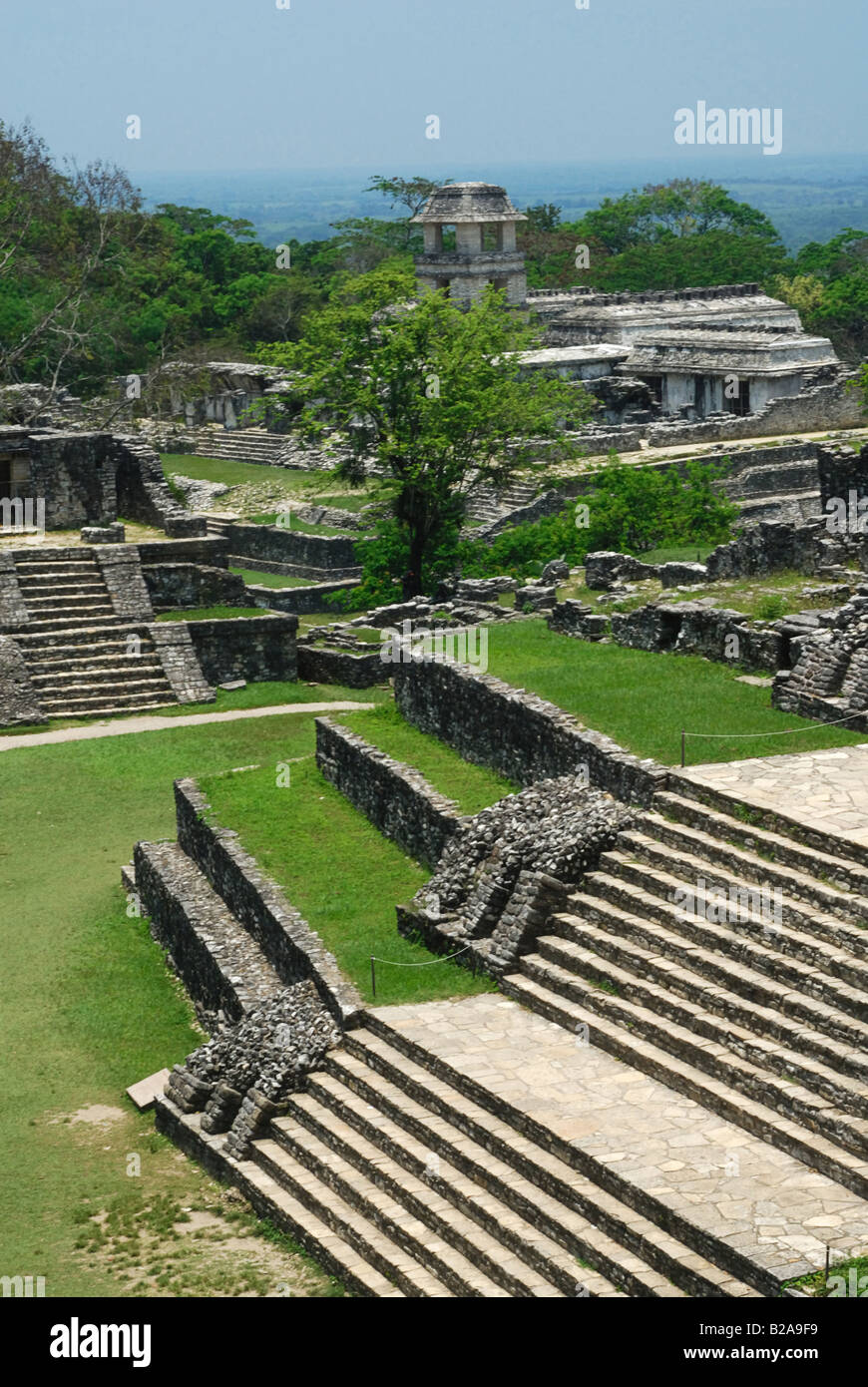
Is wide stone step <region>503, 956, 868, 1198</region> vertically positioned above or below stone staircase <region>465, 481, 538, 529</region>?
below

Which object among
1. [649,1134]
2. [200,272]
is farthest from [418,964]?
[200,272]

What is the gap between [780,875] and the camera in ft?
51.8

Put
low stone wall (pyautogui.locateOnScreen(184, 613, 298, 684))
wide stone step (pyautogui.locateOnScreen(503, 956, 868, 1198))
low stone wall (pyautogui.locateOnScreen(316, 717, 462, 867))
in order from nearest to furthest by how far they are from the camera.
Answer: wide stone step (pyautogui.locateOnScreen(503, 956, 868, 1198)) → low stone wall (pyautogui.locateOnScreen(316, 717, 462, 867)) → low stone wall (pyautogui.locateOnScreen(184, 613, 298, 684))

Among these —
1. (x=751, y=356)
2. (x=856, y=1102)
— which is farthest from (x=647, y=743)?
(x=751, y=356)

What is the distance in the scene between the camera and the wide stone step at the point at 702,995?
1389cm

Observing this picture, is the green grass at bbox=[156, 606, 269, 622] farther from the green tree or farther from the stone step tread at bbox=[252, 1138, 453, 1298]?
the stone step tread at bbox=[252, 1138, 453, 1298]

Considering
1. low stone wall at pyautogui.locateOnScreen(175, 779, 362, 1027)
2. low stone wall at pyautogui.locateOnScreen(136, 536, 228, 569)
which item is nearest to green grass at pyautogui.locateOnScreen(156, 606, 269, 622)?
low stone wall at pyautogui.locateOnScreen(136, 536, 228, 569)

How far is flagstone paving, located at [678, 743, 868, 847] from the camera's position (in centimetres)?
1627

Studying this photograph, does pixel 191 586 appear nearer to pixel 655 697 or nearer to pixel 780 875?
pixel 655 697

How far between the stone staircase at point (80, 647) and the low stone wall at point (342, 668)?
8.00 ft

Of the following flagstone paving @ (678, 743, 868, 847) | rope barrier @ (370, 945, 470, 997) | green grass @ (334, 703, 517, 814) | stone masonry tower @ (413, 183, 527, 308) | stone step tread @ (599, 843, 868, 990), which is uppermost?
stone masonry tower @ (413, 183, 527, 308)

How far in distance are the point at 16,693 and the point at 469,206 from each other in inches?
1132

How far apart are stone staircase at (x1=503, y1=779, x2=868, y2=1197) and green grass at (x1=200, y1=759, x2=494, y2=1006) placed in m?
1.07

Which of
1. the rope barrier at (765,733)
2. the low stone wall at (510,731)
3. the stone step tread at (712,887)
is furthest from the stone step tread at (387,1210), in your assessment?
the rope barrier at (765,733)
